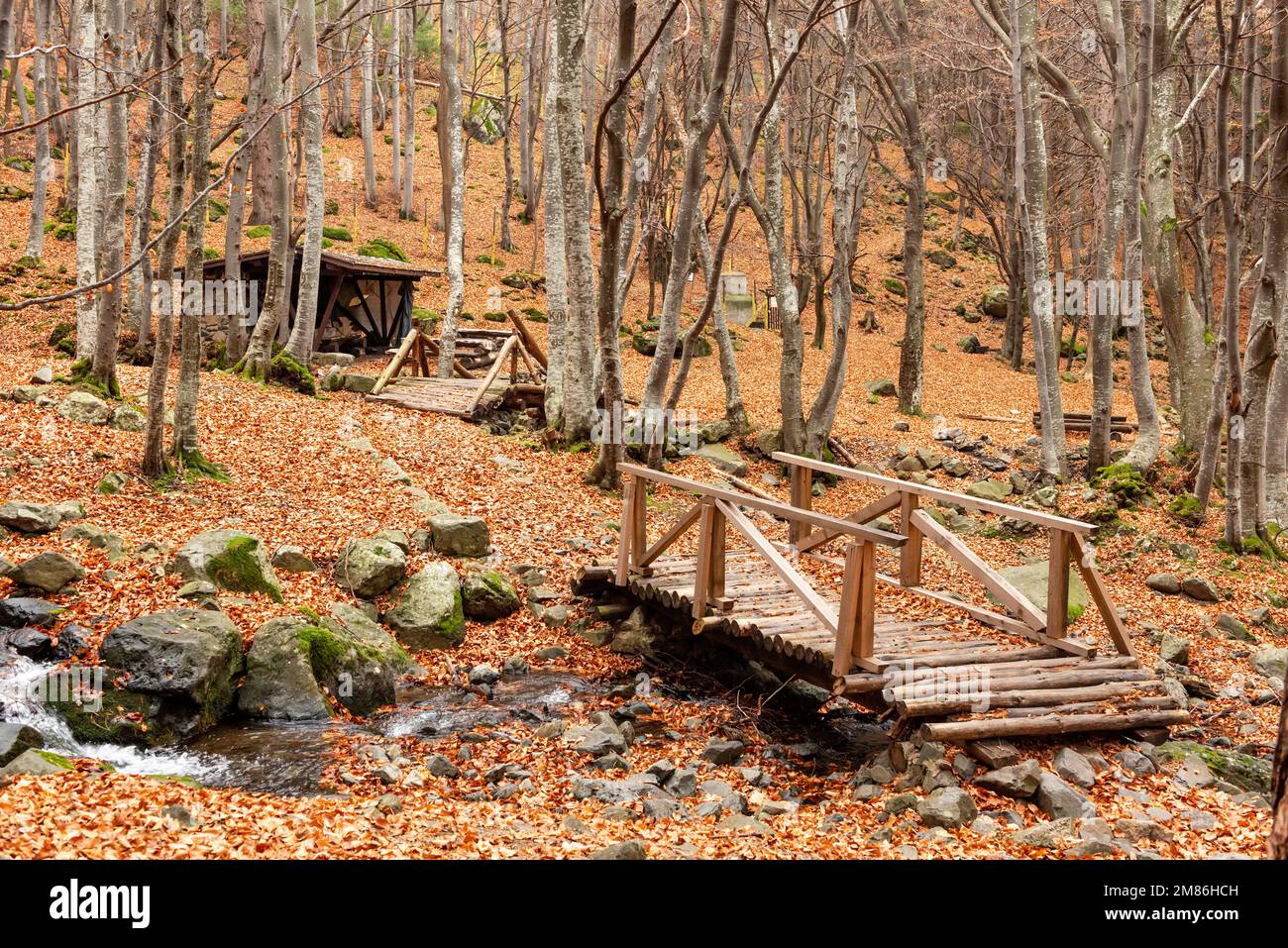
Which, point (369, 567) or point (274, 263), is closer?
point (369, 567)

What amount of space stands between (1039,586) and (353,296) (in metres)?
17.4

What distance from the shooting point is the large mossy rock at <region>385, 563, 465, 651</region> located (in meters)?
9.12

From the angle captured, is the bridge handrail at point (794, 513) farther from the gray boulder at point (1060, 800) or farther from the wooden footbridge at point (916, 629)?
the gray boulder at point (1060, 800)

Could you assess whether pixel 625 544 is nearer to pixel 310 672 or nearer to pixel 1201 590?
pixel 310 672

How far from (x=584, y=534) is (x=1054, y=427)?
838 cm

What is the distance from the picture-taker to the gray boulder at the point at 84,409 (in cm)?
1166

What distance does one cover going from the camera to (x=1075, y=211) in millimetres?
27406

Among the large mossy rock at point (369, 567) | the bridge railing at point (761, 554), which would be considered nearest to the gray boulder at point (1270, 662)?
the bridge railing at point (761, 554)

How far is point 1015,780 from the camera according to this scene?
594cm

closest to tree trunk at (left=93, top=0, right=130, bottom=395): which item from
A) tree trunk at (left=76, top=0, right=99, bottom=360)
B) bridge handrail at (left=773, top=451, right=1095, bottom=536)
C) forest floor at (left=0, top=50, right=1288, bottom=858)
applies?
forest floor at (left=0, top=50, right=1288, bottom=858)

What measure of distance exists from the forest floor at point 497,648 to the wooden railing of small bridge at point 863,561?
0.95 m

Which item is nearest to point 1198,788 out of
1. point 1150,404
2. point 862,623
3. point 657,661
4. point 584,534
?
point 862,623

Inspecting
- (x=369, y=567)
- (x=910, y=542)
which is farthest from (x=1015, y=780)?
(x=369, y=567)
